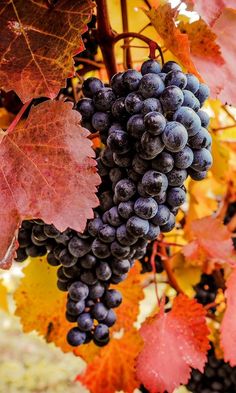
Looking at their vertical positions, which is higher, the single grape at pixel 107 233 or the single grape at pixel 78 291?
the single grape at pixel 107 233

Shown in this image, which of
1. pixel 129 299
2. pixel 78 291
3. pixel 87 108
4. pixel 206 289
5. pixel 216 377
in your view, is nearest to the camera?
pixel 87 108

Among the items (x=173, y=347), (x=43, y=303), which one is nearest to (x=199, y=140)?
(x=173, y=347)

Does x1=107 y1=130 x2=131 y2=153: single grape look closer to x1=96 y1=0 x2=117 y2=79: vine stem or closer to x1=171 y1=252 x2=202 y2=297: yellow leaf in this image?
x1=96 y1=0 x2=117 y2=79: vine stem

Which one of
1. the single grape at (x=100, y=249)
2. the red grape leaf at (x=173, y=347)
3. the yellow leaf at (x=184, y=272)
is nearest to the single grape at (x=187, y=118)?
the single grape at (x=100, y=249)

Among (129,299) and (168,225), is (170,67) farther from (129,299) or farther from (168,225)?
(129,299)

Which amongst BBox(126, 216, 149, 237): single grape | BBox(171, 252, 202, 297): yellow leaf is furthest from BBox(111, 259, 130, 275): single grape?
BBox(171, 252, 202, 297): yellow leaf

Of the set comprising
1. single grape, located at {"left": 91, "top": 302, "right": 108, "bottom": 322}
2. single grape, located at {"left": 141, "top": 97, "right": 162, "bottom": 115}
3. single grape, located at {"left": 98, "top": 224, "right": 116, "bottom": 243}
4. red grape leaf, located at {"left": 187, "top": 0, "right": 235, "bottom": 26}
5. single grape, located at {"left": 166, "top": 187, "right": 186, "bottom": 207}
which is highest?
red grape leaf, located at {"left": 187, "top": 0, "right": 235, "bottom": 26}

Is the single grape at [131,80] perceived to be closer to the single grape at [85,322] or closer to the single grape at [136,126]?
the single grape at [136,126]
